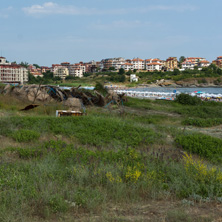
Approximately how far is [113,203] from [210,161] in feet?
12.7

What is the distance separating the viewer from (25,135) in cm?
785

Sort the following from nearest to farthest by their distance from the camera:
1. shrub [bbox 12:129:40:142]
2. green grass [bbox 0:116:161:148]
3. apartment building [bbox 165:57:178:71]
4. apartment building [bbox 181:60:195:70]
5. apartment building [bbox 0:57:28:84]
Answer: shrub [bbox 12:129:40:142]
green grass [bbox 0:116:161:148]
apartment building [bbox 0:57:28:84]
apartment building [bbox 165:57:178:71]
apartment building [bbox 181:60:195:70]

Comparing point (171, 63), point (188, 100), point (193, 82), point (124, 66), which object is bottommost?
point (188, 100)

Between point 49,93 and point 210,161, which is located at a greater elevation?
point 49,93

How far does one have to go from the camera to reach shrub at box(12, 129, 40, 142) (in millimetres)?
7656

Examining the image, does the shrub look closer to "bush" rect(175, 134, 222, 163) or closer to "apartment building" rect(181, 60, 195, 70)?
"bush" rect(175, 134, 222, 163)

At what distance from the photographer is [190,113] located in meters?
15.9

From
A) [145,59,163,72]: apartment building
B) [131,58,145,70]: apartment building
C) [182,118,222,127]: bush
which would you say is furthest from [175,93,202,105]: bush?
[131,58,145,70]: apartment building

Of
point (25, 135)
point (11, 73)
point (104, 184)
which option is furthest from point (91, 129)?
point (11, 73)

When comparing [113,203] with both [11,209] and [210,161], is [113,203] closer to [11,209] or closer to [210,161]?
[11,209]

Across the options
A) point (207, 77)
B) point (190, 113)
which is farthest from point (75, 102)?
point (207, 77)

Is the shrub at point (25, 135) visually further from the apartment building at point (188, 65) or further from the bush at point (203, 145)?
the apartment building at point (188, 65)

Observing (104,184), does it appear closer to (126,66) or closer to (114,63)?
(126,66)

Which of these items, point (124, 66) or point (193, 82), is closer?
point (193, 82)
